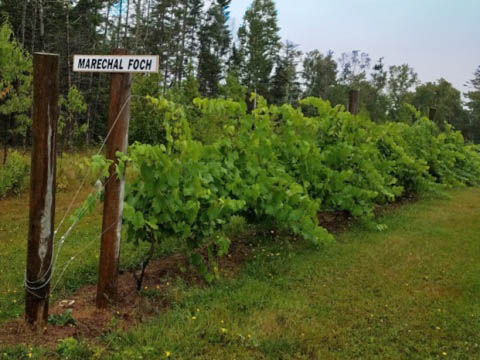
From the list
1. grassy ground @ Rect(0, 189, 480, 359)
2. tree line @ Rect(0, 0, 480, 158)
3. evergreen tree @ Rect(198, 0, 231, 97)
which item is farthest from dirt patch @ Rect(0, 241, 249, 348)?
evergreen tree @ Rect(198, 0, 231, 97)

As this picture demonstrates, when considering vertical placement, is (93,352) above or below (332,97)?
below

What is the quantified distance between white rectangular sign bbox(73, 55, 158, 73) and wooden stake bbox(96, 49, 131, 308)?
0.23 ft

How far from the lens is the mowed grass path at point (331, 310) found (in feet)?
9.90

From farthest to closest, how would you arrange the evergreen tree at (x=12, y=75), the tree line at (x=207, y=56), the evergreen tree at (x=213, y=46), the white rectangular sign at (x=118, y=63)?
the evergreen tree at (x=213, y=46), the tree line at (x=207, y=56), the evergreen tree at (x=12, y=75), the white rectangular sign at (x=118, y=63)

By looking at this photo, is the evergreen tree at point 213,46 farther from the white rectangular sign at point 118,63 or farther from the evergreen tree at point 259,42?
the white rectangular sign at point 118,63

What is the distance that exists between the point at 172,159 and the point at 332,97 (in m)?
45.6

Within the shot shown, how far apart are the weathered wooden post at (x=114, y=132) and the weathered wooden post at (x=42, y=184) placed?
0.37 meters

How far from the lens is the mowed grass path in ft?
9.90

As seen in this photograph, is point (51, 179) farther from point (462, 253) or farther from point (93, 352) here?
Answer: point (462, 253)

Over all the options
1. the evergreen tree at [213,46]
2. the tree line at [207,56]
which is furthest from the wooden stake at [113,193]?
the evergreen tree at [213,46]

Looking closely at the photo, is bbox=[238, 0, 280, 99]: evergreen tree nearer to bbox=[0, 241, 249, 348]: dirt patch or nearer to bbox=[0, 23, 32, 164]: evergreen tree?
bbox=[0, 23, 32, 164]: evergreen tree

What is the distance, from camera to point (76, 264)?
4.55 meters

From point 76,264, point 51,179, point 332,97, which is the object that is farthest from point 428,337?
point 332,97

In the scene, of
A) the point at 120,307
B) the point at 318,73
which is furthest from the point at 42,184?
the point at 318,73
